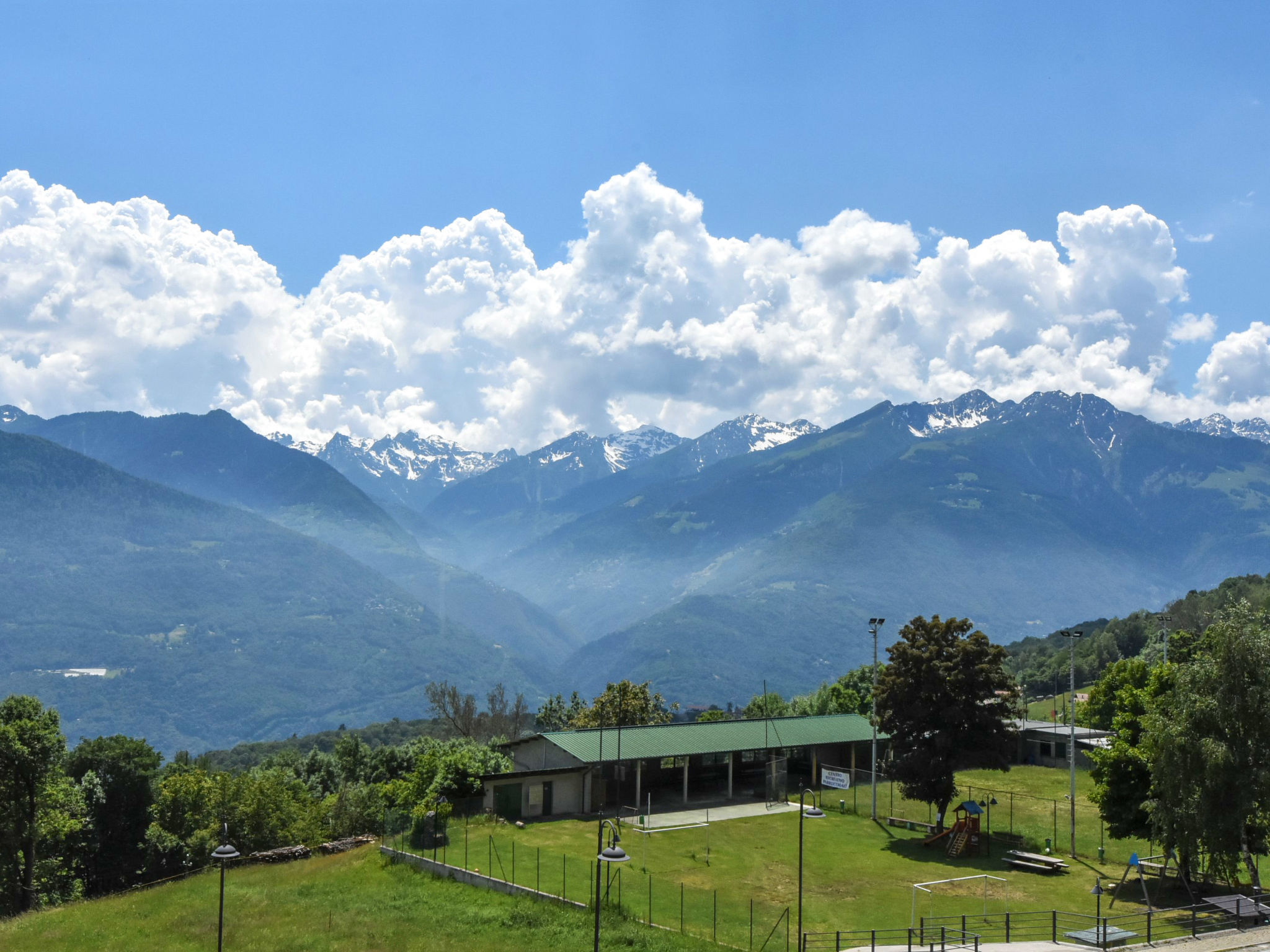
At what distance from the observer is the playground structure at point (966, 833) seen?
44312 millimetres

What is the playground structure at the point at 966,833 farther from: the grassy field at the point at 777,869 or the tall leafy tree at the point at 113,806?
the tall leafy tree at the point at 113,806

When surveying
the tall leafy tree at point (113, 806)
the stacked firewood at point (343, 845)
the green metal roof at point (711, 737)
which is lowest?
the tall leafy tree at point (113, 806)

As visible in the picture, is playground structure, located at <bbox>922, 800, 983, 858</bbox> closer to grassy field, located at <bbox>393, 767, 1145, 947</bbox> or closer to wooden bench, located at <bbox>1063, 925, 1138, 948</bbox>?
grassy field, located at <bbox>393, 767, 1145, 947</bbox>

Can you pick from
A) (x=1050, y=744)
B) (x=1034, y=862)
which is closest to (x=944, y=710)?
(x=1034, y=862)

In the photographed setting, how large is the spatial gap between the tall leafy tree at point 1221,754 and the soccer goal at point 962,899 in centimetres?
634

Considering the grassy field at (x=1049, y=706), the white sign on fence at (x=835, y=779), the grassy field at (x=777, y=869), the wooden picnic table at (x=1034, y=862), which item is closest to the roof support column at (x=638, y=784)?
the grassy field at (x=777, y=869)

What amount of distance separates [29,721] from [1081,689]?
129284 mm

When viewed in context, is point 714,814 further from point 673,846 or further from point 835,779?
point 673,846

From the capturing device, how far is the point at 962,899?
36.4 m

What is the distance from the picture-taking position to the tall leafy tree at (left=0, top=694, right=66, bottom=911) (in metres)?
47.8

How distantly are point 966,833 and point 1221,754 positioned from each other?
14920mm

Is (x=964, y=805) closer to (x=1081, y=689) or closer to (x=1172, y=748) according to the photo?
(x=1172, y=748)

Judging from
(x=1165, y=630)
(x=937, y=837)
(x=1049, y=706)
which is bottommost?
(x=1049, y=706)

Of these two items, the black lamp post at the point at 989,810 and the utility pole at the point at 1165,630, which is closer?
the black lamp post at the point at 989,810
